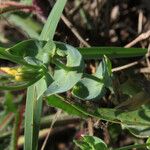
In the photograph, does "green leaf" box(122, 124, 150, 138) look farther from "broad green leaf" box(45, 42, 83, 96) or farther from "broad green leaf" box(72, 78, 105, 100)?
"broad green leaf" box(45, 42, 83, 96)

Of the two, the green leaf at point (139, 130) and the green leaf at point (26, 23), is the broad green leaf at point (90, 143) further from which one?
the green leaf at point (26, 23)

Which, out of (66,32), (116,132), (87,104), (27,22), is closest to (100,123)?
(87,104)

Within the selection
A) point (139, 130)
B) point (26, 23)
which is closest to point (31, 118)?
point (139, 130)

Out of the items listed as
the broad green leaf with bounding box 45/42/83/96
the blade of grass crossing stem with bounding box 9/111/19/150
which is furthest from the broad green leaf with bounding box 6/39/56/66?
the blade of grass crossing stem with bounding box 9/111/19/150

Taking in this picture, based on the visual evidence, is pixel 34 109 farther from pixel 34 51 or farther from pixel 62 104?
pixel 34 51

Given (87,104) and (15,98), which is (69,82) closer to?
(87,104)

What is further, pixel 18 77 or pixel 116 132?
pixel 116 132

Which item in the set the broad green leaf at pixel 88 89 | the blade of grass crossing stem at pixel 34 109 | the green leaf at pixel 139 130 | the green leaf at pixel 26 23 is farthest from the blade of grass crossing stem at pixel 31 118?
the green leaf at pixel 26 23
